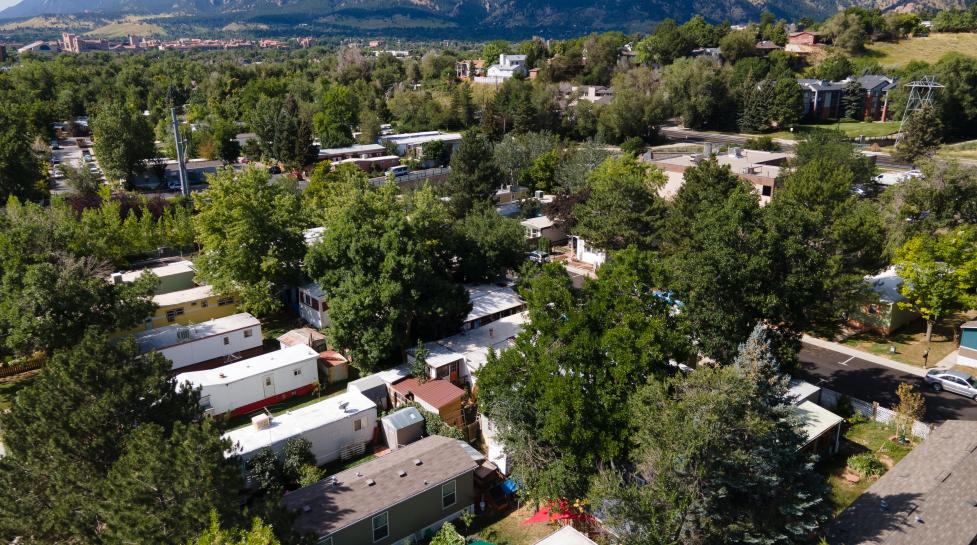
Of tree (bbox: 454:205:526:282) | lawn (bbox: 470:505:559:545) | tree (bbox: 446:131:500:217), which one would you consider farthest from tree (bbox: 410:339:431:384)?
tree (bbox: 446:131:500:217)

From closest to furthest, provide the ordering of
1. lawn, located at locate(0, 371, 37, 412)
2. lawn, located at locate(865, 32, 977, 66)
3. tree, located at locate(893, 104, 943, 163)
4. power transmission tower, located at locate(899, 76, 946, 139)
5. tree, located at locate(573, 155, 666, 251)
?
1. lawn, located at locate(0, 371, 37, 412)
2. tree, located at locate(573, 155, 666, 251)
3. tree, located at locate(893, 104, 943, 163)
4. power transmission tower, located at locate(899, 76, 946, 139)
5. lawn, located at locate(865, 32, 977, 66)

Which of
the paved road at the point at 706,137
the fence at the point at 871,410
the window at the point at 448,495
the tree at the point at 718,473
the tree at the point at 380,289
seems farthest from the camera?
the paved road at the point at 706,137

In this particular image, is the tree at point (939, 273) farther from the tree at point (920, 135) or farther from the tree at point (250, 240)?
the tree at point (920, 135)

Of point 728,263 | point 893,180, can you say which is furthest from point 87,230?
point 893,180

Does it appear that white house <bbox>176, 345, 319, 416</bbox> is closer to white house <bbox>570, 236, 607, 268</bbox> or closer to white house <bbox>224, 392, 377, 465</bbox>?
white house <bbox>224, 392, 377, 465</bbox>

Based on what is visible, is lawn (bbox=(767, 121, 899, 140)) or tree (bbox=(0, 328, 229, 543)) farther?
lawn (bbox=(767, 121, 899, 140))

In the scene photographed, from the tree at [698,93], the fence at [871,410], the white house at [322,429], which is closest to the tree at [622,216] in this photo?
the fence at [871,410]
